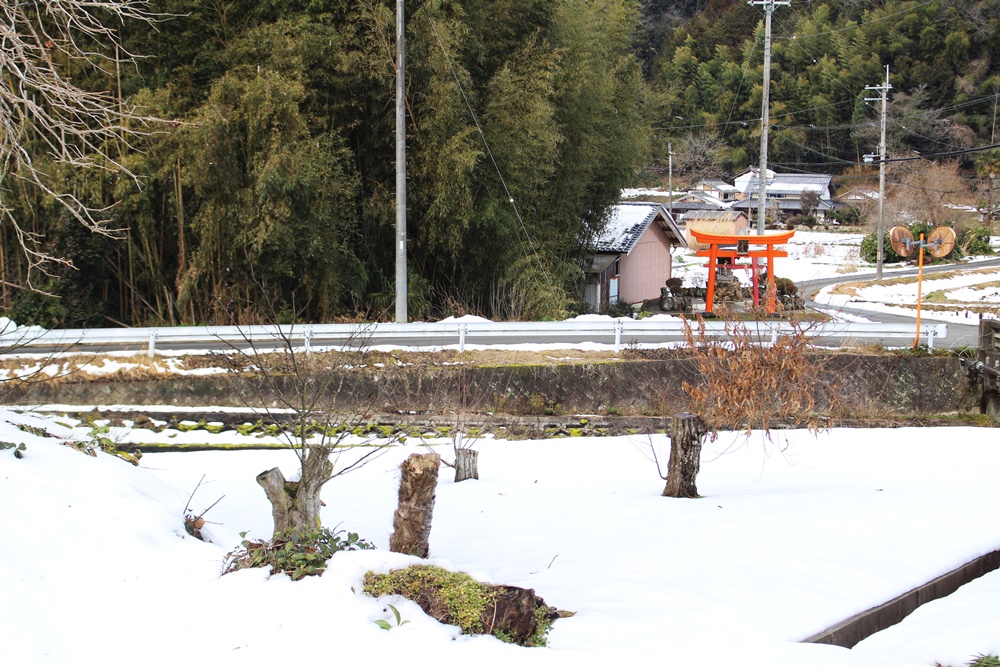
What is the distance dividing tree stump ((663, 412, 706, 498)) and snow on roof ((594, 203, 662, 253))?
1687cm

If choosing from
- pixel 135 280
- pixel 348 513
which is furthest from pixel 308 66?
pixel 348 513

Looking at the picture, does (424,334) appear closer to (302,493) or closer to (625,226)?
(302,493)

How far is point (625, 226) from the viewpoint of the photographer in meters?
27.5

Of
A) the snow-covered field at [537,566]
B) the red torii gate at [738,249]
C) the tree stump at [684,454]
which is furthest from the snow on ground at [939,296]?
the tree stump at [684,454]

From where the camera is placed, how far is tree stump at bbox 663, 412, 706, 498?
905 centimetres

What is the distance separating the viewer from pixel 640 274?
2894 centimetres

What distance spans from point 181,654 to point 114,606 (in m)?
0.54

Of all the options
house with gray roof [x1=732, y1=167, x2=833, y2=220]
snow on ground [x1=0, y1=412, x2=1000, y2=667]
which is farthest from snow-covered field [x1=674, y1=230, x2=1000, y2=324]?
snow on ground [x1=0, y1=412, x2=1000, y2=667]

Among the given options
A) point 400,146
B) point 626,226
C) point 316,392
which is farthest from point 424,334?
point 626,226

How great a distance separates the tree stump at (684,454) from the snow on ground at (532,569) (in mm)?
266

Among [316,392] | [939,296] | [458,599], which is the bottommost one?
[458,599]

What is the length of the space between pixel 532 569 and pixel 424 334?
30.3 feet

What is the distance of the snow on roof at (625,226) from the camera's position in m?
26.1

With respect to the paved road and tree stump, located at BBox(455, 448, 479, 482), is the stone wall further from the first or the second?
tree stump, located at BBox(455, 448, 479, 482)
